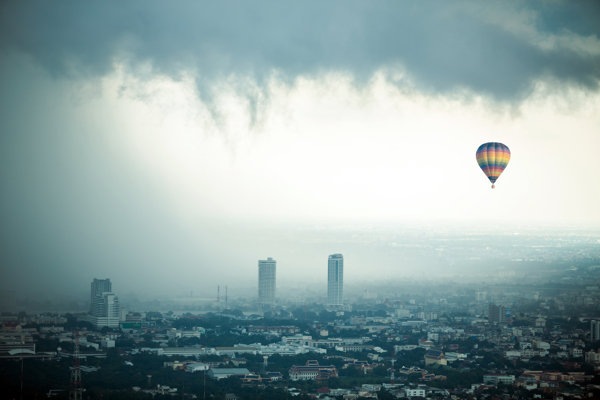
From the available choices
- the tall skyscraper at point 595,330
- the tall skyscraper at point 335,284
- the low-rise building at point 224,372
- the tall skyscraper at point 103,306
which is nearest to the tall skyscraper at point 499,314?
the tall skyscraper at point 595,330

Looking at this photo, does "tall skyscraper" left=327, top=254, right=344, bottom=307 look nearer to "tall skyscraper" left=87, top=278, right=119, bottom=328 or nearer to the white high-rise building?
"tall skyscraper" left=87, top=278, right=119, bottom=328

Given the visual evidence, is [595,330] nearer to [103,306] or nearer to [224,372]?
[224,372]

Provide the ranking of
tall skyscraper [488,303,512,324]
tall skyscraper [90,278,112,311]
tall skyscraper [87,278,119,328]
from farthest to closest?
tall skyscraper [90,278,112,311] < tall skyscraper [87,278,119,328] < tall skyscraper [488,303,512,324]

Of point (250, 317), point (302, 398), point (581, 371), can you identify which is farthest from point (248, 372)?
point (250, 317)

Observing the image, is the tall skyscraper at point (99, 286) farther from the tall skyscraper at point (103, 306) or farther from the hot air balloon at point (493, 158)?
the hot air balloon at point (493, 158)

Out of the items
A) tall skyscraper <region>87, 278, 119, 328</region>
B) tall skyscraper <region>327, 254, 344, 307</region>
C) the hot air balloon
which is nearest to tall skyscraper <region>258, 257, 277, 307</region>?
tall skyscraper <region>327, 254, 344, 307</region>

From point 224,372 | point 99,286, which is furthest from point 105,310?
point 224,372
